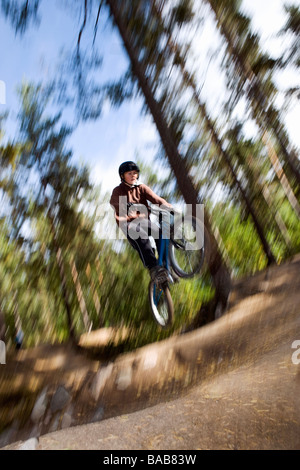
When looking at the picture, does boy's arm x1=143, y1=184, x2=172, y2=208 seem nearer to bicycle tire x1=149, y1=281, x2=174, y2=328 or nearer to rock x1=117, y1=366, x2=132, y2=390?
bicycle tire x1=149, y1=281, x2=174, y2=328

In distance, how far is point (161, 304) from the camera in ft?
17.3

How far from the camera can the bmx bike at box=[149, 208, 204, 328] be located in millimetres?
4805

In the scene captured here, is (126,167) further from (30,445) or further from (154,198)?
(30,445)

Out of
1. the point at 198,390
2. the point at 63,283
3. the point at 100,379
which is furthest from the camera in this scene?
the point at 63,283

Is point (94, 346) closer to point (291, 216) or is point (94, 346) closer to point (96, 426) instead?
point (96, 426)

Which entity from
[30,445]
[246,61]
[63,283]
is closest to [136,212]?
[30,445]

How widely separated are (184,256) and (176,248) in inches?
6.4

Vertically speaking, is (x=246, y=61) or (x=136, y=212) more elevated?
(x=246, y=61)

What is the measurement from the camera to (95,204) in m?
10.5

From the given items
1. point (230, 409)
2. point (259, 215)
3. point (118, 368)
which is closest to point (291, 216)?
point (259, 215)

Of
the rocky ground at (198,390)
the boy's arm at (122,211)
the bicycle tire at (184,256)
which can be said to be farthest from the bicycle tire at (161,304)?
the boy's arm at (122,211)
